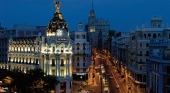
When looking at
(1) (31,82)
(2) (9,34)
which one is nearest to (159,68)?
(1) (31,82)

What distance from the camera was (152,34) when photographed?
8056 centimetres

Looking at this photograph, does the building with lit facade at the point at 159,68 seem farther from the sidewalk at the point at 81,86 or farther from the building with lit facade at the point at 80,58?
the building with lit facade at the point at 80,58

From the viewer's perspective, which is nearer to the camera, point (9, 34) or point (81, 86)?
point (81, 86)

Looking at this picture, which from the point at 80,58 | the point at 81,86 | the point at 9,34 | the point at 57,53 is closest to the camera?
the point at 57,53

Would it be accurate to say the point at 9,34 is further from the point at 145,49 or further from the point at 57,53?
the point at 145,49

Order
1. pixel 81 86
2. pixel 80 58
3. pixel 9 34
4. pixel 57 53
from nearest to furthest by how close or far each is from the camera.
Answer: pixel 57 53
pixel 81 86
pixel 80 58
pixel 9 34

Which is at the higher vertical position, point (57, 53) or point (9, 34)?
point (9, 34)

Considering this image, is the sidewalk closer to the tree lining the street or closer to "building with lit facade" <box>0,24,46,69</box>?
the tree lining the street

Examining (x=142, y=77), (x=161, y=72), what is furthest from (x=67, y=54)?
(x=161, y=72)

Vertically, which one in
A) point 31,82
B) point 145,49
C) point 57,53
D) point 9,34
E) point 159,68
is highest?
point 9,34

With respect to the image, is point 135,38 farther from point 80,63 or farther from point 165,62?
point 165,62

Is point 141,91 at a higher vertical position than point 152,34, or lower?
lower

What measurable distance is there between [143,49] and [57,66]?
83.1 feet

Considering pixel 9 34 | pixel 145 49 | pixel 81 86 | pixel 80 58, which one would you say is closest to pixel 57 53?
pixel 81 86
